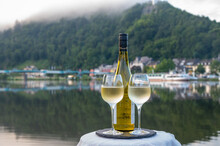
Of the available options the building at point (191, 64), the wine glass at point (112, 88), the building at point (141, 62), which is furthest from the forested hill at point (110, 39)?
the wine glass at point (112, 88)

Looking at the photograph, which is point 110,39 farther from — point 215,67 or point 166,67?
point 215,67

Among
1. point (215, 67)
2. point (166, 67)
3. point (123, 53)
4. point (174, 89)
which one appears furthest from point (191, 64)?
point (123, 53)

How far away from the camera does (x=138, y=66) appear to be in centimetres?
12300

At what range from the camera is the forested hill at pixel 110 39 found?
417ft

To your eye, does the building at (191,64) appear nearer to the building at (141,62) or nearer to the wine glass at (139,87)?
Result: the building at (141,62)

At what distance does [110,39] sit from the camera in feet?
520

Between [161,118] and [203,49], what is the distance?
108m

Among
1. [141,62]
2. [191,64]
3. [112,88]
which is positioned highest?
[141,62]

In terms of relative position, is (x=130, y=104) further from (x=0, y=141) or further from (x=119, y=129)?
(x=0, y=141)

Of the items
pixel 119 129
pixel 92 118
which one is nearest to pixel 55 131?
pixel 92 118

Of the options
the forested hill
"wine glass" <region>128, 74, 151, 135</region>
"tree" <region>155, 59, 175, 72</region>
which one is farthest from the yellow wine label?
the forested hill

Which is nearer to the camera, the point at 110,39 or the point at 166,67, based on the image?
the point at 166,67

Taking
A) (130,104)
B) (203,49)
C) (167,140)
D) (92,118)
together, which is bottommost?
(92,118)

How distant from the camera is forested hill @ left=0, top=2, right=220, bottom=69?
417 feet
